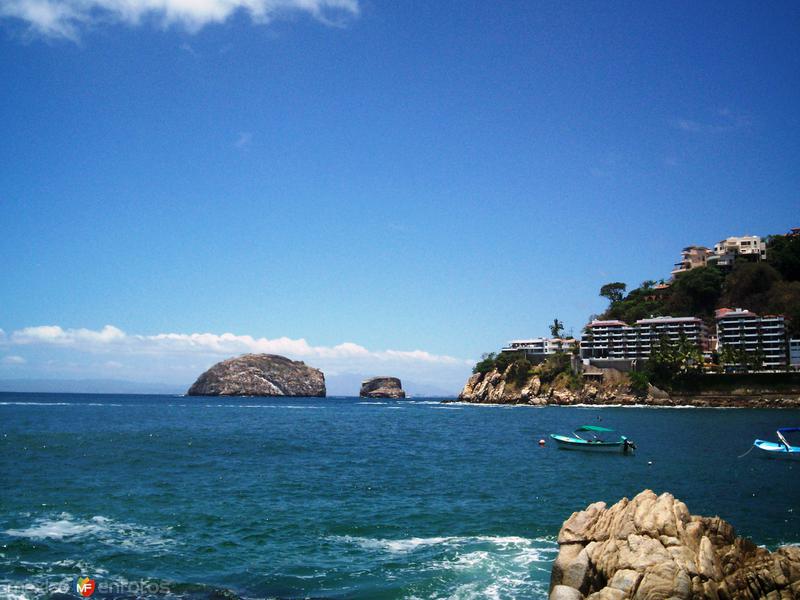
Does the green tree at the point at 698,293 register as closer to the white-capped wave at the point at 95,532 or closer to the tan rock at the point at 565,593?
the white-capped wave at the point at 95,532

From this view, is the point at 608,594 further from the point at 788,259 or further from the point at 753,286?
the point at 788,259

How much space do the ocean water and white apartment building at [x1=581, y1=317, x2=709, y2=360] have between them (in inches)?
4468

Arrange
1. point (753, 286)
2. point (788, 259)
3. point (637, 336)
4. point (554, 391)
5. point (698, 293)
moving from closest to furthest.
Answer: point (554, 391)
point (637, 336)
point (788, 259)
point (753, 286)
point (698, 293)

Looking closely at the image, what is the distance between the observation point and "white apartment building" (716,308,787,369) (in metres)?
153

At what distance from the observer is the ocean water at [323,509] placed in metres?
21.5

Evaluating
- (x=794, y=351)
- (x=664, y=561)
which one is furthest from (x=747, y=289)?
(x=664, y=561)

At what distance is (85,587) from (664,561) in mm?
17749

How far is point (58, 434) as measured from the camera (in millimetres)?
70750

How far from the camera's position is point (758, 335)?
155 m

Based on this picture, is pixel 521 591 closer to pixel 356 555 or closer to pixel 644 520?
pixel 644 520

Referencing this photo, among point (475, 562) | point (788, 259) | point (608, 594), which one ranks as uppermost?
point (788, 259)

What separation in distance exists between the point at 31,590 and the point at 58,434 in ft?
191

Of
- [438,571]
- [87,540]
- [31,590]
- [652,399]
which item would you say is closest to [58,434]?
[87,540]

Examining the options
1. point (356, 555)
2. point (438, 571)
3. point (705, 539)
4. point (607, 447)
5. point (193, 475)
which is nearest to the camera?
point (705, 539)
